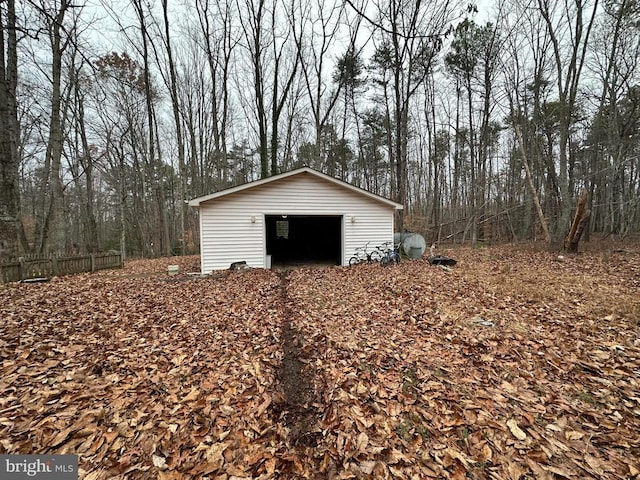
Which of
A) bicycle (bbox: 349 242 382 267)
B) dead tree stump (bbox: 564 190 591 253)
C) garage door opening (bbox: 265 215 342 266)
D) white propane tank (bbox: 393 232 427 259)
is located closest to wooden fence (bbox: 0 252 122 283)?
garage door opening (bbox: 265 215 342 266)

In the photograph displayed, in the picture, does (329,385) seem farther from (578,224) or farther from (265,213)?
(578,224)

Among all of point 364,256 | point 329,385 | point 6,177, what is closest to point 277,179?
point 364,256

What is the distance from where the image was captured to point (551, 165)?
15.8 m

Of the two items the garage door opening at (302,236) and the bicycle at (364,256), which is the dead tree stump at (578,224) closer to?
the bicycle at (364,256)

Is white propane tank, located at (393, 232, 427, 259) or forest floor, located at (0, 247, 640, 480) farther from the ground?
white propane tank, located at (393, 232, 427, 259)

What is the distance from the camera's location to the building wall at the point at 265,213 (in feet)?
30.8

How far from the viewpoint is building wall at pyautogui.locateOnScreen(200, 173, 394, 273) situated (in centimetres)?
940

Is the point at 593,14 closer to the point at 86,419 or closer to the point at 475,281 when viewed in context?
the point at 475,281

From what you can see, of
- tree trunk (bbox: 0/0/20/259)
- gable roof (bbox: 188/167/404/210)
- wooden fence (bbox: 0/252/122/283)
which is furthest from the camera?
gable roof (bbox: 188/167/404/210)

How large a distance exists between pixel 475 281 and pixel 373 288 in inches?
110

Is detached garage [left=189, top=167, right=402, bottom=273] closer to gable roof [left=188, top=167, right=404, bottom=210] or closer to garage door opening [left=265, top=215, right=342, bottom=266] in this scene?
gable roof [left=188, top=167, right=404, bottom=210]

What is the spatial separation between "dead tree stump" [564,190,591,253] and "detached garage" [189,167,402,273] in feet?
21.4

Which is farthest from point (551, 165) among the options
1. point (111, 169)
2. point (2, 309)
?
point (111, 169)

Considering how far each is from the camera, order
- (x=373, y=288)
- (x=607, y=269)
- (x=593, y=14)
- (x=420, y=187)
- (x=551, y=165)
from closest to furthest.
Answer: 1. (x=373, y=288)
2. (x=607, y=269)
3. (x=593, y=14)
4. (x=551, y=165)
5. (x=420, y=187)
